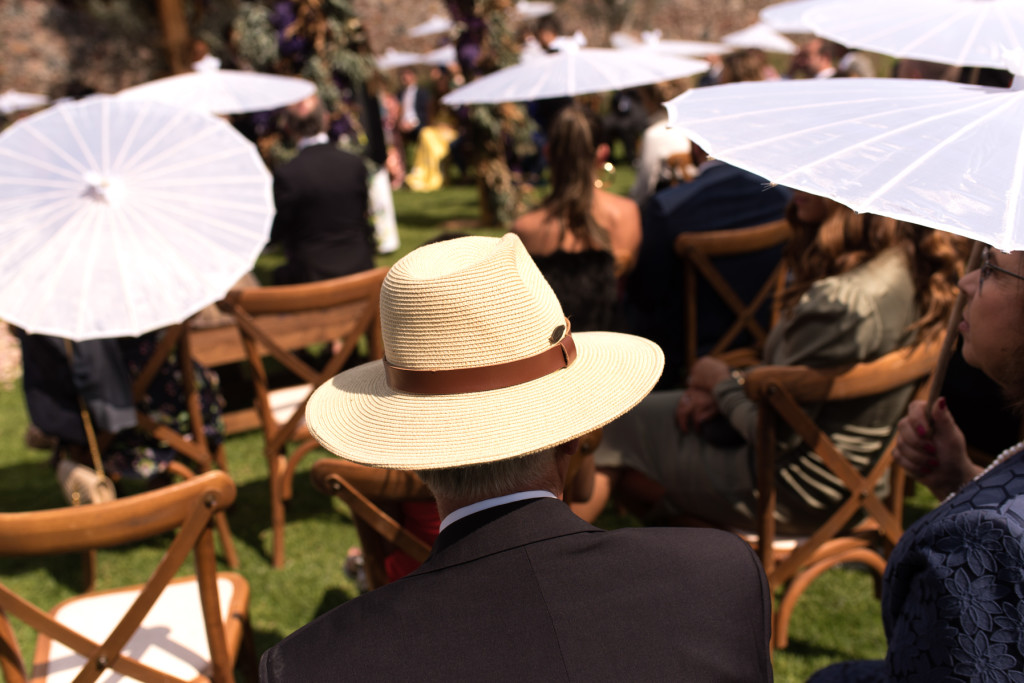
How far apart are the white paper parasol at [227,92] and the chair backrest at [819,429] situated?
155 inches

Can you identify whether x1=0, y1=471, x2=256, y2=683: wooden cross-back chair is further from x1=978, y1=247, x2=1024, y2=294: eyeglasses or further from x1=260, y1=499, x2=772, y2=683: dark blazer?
x1=978, y1=247, x2=1024, y2=294: eyeglasses

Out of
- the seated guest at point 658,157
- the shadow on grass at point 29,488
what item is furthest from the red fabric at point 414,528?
Answer: the seated guest at point 658,157

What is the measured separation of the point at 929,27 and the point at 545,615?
2.87m

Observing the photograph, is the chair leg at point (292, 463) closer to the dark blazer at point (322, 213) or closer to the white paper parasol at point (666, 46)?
the dark blazer at point (322, 213)

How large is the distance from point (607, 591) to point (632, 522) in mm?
2498

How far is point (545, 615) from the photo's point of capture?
43.4 inches

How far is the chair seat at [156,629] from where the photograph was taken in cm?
213

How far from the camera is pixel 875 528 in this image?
278 centimetres

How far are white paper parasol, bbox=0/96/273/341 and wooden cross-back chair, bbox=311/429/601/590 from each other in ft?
2.75

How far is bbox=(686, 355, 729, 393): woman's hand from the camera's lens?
293 centimetres

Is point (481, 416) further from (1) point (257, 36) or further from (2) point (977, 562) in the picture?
(1) point (257, 36)

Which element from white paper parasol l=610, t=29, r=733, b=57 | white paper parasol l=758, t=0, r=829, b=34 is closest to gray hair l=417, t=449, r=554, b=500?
white paper parasol l=758, t=0, r=829, b=34

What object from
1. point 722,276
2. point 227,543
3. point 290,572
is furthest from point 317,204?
point 722,276

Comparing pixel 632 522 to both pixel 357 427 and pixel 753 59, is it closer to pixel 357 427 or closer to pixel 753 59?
pixel 357 427
